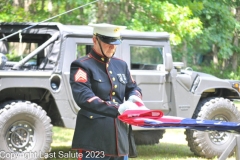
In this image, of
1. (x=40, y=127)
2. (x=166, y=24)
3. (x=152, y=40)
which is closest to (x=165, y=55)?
(x=152, y=40)

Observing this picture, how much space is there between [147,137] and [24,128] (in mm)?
2846

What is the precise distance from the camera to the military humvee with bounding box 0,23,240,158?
9.03 metres

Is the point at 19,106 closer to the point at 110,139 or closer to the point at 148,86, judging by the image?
the point at 148,86

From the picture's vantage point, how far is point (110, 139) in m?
5.12

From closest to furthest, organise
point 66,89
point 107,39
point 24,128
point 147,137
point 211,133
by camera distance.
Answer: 1. point 107,39
2. point 24,128
3. point 66,89
4. point 211,133
5. point 147,137

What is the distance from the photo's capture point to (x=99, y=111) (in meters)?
4.96

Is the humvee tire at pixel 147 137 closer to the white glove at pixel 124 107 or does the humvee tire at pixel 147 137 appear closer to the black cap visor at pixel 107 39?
the black cap visor at pixel 107 39

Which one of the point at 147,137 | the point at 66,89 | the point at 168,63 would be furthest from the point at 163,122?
the point at 147,137

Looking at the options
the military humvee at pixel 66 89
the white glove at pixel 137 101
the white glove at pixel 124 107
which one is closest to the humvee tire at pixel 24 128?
the military humvee at pixel 66 89

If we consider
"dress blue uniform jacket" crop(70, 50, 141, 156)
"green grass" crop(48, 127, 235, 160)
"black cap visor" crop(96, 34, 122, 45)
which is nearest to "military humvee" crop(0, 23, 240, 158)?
"green grass" crop(48, 127, 235, 160)

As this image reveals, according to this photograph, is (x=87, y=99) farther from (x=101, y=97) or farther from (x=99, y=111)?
(x=101, y=97)

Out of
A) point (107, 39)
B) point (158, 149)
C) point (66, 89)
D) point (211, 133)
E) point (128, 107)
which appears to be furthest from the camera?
point (158, 149)

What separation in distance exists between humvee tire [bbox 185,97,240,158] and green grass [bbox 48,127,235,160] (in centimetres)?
21

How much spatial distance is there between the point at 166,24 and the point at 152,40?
180 inches
